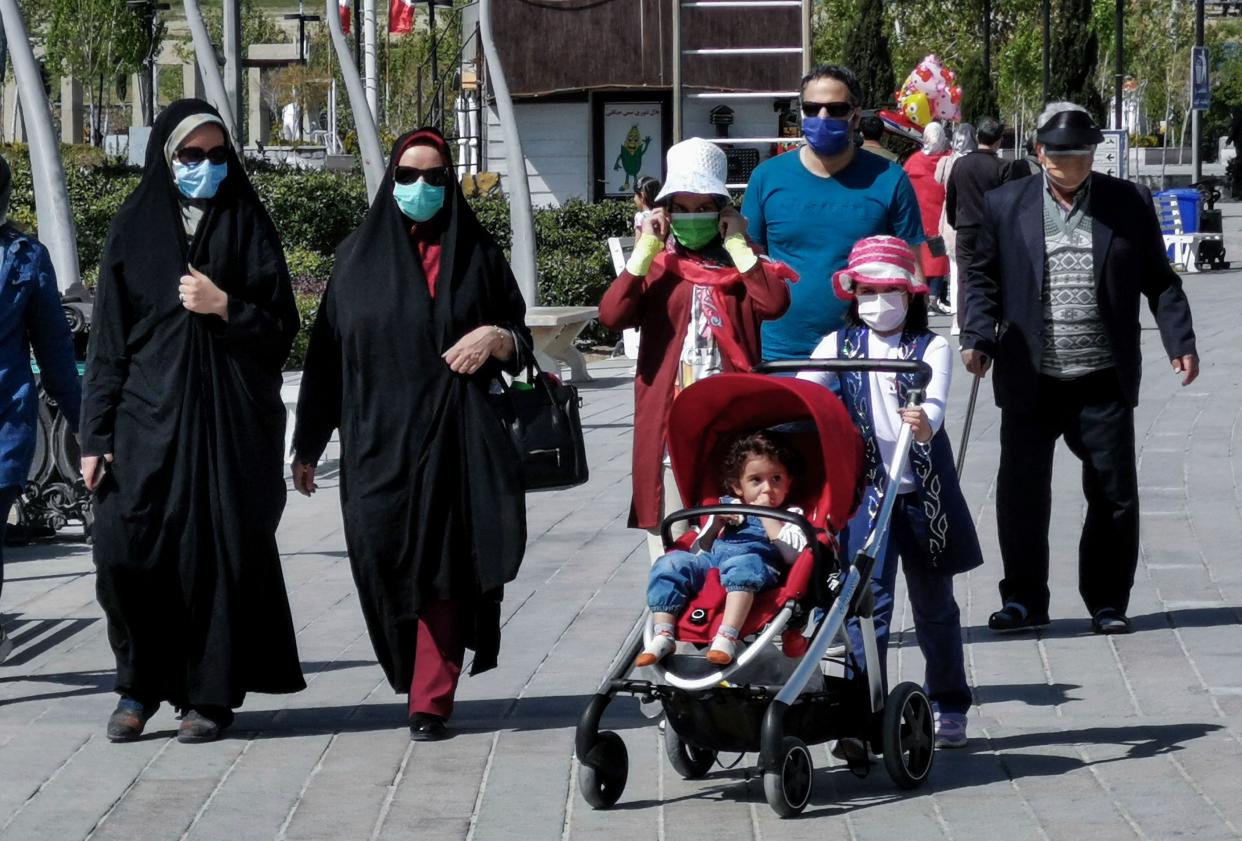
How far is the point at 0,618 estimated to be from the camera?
814 centimetres

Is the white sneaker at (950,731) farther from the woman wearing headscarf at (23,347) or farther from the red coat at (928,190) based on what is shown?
the red coat at (928,190)

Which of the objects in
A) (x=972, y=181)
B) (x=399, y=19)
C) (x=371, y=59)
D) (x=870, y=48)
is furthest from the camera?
(x=870, y=48)

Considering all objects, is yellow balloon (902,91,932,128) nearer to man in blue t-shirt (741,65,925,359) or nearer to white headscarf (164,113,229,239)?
man in blue t-shirt (741,65,925,359)

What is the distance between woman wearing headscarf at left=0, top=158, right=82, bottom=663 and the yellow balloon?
46.7 feet

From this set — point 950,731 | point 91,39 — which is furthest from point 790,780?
point 91,39

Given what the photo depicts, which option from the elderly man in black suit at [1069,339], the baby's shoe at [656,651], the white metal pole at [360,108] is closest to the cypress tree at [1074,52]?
the white metal pole at [360,108]

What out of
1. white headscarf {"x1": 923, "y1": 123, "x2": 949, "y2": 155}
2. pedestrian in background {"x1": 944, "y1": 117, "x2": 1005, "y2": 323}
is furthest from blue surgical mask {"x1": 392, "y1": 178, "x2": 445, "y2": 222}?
white headscarf {"x1": 923, "y1": 123, "x2": 949, "y2": 155}

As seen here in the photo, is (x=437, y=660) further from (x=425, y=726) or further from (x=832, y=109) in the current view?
(x=832, y=109)

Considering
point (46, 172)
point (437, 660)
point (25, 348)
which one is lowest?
point (437, 660)

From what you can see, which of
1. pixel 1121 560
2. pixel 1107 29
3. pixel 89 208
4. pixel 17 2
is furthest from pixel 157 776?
pixel 1107 29

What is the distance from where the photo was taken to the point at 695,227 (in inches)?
249

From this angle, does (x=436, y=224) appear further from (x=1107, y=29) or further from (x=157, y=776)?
(x=1107, y=29)

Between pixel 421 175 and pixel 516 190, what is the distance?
37.6 feet

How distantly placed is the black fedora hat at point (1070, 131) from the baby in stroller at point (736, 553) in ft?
7.37
